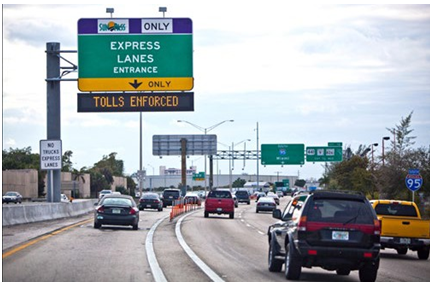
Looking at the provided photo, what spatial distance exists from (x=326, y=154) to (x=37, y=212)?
191ft

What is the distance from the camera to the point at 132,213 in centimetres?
3503

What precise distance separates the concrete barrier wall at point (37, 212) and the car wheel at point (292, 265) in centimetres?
1948

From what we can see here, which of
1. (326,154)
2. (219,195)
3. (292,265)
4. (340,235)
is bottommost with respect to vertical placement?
(292,265)

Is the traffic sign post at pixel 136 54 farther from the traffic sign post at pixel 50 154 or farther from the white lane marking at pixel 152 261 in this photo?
the white lane marking at pixel 152 261

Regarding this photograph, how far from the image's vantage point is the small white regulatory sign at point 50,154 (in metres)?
41.6

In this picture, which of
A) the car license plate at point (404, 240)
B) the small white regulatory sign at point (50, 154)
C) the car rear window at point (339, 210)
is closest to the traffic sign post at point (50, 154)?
the small white regulatory sign at point (50, 154)

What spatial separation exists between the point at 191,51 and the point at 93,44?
13.8ft

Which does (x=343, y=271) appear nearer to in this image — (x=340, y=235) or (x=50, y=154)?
(x=340, y=235)

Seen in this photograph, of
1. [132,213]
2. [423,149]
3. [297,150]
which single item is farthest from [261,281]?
[297,150]

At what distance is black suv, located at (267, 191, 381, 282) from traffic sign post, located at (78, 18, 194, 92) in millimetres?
18954

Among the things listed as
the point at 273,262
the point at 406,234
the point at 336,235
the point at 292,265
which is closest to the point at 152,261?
the point at 273,262

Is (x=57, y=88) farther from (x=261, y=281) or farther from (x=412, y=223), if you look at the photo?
(x=261, y=281)

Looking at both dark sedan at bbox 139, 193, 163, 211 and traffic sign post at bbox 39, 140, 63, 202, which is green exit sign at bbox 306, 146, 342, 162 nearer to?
dark sedan at bbox 139, 193, 163, 211

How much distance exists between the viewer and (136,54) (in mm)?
35156
